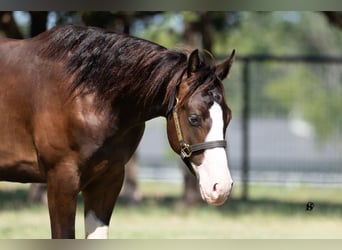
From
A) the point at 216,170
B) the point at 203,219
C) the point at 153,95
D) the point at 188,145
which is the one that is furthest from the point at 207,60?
the point at 203,219

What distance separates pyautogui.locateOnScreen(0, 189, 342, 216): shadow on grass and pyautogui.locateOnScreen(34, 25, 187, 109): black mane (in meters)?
5.92

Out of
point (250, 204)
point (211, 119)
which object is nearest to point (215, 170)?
point (211, 119)

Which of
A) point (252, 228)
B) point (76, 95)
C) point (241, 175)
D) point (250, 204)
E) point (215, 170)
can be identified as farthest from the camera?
point (241, 175)

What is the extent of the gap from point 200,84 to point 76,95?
0.73 m

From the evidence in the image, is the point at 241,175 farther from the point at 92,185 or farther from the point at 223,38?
the point at 92,185

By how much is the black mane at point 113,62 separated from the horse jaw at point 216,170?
40 centimetres

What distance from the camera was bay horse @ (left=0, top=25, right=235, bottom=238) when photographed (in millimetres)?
4418

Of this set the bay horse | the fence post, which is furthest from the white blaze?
the fence post

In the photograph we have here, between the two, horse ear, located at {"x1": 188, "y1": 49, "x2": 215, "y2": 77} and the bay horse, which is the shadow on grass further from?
horse ear, located at {"x1": 188, "y1": 49, "x2": 215, "y2": 77}

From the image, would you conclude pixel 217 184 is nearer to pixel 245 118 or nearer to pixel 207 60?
pixel 207 60

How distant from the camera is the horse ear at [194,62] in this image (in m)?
4.37

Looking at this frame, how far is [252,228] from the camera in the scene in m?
9.01

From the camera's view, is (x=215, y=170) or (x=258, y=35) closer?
(x=215, y=170)

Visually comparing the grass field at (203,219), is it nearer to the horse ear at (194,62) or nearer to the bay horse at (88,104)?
the bay horse at (88,104)
